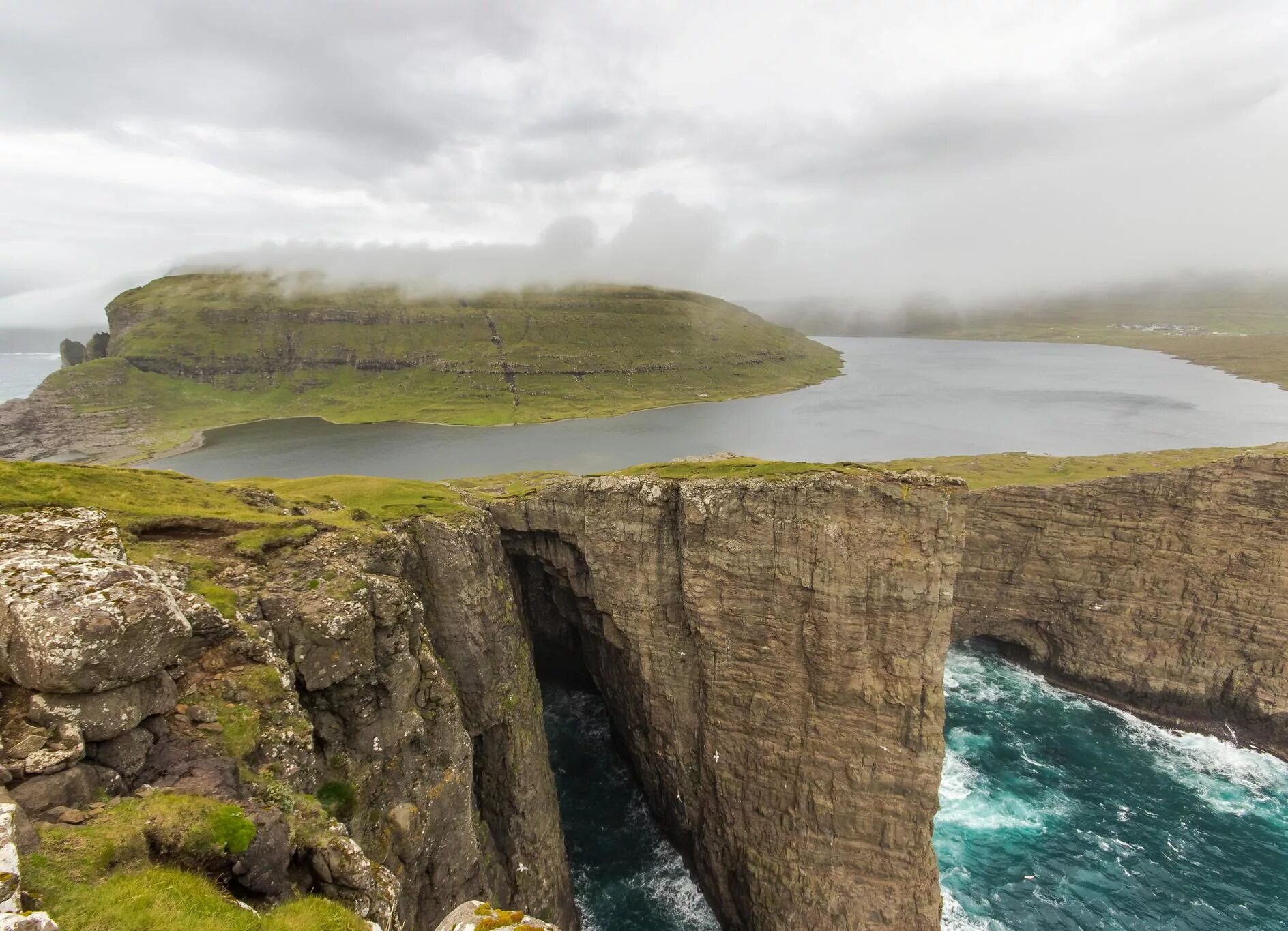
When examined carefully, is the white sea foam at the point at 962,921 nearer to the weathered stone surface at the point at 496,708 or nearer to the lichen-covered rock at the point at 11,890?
the weathered stone surface at the point at 496,708

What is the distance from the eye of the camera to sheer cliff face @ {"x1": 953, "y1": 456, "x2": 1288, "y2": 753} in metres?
49.6

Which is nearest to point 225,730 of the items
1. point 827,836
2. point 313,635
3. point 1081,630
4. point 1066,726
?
point 313,635

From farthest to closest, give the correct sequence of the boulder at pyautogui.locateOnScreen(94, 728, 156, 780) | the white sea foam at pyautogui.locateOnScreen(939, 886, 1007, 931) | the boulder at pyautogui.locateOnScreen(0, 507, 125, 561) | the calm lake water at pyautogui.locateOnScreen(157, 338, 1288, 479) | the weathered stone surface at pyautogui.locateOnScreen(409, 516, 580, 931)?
the calm lake water at pyautogui.locateOnScreen(157, 338, 1288, 479), the white sea foam at pyautogui.locateOnScreen(939, 886, 1007, 931), the weathered stone surface at pyautogui.locateOnScreen(409, 516, 580, 931), the boulder at pyautogui.locateOnScreen(0, 507, 125, 561), the boulder at pyautogui.locateOnScreen(94, 728, 156, 780)

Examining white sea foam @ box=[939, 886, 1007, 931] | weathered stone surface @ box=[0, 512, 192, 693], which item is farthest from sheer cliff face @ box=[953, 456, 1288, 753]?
weathered stone surface @ box=[0, 512, 192, 693]

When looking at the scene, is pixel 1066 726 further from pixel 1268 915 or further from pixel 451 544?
pixel 451 544

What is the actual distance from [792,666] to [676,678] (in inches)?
283

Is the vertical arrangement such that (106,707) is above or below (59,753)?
above

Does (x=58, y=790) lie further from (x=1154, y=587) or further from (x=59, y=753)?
(x=1154, y=587)

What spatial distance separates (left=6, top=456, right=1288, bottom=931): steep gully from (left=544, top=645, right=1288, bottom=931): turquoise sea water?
3429 mm

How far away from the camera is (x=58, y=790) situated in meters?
10.3

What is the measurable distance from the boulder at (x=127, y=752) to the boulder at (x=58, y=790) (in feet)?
1.71

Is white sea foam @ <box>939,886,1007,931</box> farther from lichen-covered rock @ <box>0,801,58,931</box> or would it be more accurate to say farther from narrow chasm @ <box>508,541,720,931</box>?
lichen-covered rock @ <box>0,801,58,931</box>

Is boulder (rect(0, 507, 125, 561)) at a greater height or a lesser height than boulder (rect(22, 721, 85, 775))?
greater

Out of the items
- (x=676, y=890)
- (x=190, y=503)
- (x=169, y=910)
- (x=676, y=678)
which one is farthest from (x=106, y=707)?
(x=676, y=890)
